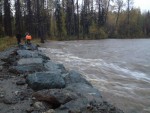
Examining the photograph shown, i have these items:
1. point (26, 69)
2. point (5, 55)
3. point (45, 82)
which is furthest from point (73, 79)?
point (5, 55)

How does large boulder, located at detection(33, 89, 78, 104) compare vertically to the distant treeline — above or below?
below

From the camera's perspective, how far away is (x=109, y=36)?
63.1m

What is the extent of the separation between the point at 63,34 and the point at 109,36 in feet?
36.1

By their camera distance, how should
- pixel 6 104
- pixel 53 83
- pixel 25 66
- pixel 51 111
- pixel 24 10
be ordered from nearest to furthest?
pixel 51 111, pixel 6 104, pixel 53 83, pixel 25 66, pixel 24 10

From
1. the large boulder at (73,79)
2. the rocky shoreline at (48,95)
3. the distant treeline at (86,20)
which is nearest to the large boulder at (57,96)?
the rocky shoreline at (48,95)

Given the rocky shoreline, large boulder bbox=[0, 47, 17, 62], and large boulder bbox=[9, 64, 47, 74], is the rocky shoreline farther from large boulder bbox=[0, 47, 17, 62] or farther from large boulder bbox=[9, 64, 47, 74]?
large boulder bbox=[0, 47, 17, 62]

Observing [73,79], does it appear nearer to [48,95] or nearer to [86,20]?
[48,95]

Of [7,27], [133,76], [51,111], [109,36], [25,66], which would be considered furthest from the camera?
[109,36]

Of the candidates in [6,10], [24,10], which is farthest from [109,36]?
[6,10]

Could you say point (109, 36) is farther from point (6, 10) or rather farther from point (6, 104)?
point (6, 104)

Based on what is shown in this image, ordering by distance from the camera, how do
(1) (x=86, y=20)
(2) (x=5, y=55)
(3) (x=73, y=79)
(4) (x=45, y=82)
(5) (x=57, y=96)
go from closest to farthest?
(5) (x=57, y=96)
(4) (x=45, y=82)
(3) (x=73, y=79)
(2) (x=5, y=55)
(1) (x=86, y=20)

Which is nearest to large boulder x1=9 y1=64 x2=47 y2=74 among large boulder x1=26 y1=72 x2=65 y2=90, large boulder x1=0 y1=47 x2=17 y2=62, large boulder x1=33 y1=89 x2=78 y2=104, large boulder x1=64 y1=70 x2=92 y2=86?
large boulder x1=64 y1=70 x2=92 y2=86

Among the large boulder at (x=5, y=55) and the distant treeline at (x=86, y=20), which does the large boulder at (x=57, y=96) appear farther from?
the distant treeline at (x=86, y=20)

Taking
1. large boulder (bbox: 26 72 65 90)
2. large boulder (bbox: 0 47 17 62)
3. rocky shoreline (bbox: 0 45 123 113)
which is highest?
large boulder (bbox: 0 47 17 62)
